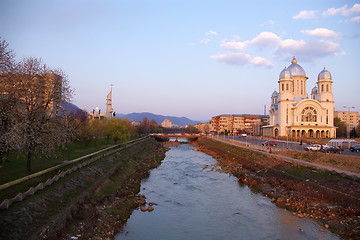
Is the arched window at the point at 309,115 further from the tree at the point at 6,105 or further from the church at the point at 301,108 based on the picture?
the tree at the point at 6,105

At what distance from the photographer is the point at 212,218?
20.1 meters

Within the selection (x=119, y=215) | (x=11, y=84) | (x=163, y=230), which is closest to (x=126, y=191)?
(x=119, y=215)

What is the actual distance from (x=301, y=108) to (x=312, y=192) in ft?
221

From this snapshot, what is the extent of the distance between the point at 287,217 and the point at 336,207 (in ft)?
11.3

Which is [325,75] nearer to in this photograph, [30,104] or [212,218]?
[212,218]

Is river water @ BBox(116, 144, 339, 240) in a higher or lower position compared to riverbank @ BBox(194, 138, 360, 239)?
lower

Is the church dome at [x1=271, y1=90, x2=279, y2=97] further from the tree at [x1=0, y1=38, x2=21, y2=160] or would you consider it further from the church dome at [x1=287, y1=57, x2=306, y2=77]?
the tree at [x1=0, y1=38, x2=21, y2=160]

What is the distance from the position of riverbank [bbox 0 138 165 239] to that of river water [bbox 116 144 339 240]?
3.80ft

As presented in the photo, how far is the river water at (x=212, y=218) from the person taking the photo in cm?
1705

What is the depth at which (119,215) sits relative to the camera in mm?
18922

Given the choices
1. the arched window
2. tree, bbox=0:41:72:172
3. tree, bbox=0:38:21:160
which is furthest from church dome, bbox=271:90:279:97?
tree, bbox=0:38:21:160

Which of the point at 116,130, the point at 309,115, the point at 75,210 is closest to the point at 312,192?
the point at 75,210

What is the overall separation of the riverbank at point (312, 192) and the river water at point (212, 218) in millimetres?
834

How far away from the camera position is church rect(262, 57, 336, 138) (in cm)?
8562
